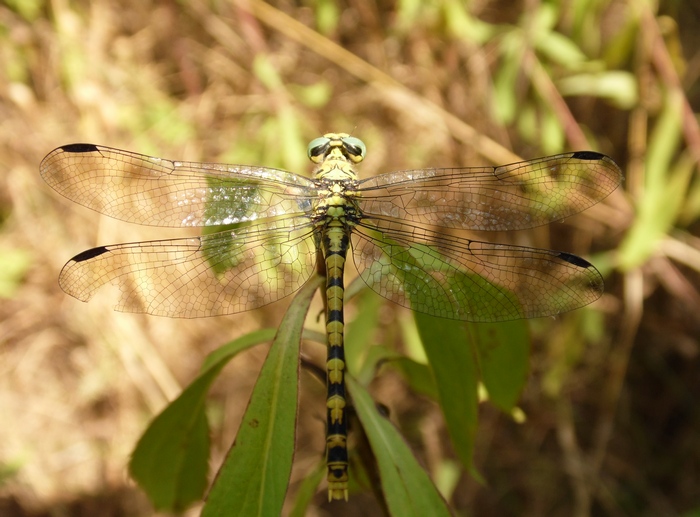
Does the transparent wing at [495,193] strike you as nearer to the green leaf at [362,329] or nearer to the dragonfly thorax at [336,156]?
the dragonfly thorax at [336,156]

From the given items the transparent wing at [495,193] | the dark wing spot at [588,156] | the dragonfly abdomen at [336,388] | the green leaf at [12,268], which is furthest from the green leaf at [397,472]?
the green leaf at [12,268]

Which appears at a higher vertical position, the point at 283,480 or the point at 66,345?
the point at 66,345

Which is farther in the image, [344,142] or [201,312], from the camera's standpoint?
[344,142]

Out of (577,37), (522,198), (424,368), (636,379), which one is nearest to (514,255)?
(522,198)

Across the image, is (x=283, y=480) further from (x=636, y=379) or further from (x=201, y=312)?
(x=636, y=379)

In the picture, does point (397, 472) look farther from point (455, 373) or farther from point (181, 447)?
point (181, 447)

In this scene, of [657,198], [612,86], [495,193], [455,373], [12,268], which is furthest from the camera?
[12,268]

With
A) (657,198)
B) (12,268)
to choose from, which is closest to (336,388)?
(657,198)
